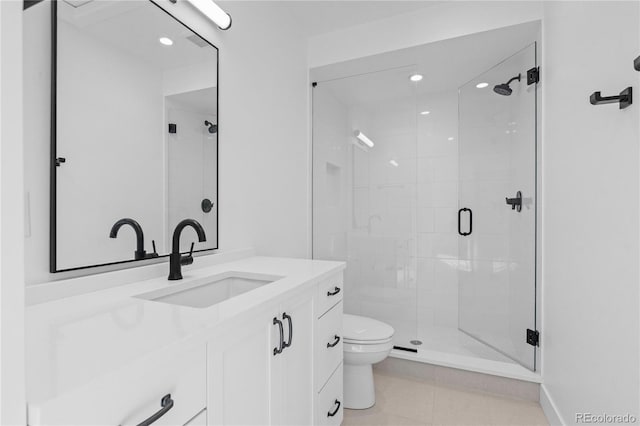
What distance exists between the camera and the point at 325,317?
150 cm

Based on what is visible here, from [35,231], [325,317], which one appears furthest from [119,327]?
[325,317]

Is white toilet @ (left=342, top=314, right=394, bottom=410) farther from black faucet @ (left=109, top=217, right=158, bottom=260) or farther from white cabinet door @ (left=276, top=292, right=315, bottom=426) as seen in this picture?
black faucet @ (left=109, top=217, right=158, bottom=260)

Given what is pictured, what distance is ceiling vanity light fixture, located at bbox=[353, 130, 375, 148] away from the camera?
2771mm

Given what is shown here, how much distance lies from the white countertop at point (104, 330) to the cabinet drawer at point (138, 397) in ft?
0.06

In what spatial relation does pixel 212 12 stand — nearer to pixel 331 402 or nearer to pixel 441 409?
pixel 331 402

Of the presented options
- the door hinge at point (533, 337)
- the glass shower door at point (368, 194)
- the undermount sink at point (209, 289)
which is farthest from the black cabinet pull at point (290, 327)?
the door hinge at point (533, 337)

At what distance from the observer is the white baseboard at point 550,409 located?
174 centimetres

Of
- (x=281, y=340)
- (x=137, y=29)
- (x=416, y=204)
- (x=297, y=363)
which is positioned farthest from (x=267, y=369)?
(x=416, y=204)

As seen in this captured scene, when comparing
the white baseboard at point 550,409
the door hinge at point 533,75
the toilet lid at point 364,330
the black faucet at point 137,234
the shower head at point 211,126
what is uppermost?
the door hinge at point 533,75

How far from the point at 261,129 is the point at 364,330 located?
1391mm

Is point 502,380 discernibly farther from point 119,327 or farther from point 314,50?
point 314,50

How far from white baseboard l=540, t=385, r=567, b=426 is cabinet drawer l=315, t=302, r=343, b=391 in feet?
3.84

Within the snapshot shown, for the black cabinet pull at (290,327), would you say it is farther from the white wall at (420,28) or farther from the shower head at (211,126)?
the white wall at (420,28)

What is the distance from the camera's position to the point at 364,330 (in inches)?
82.3
